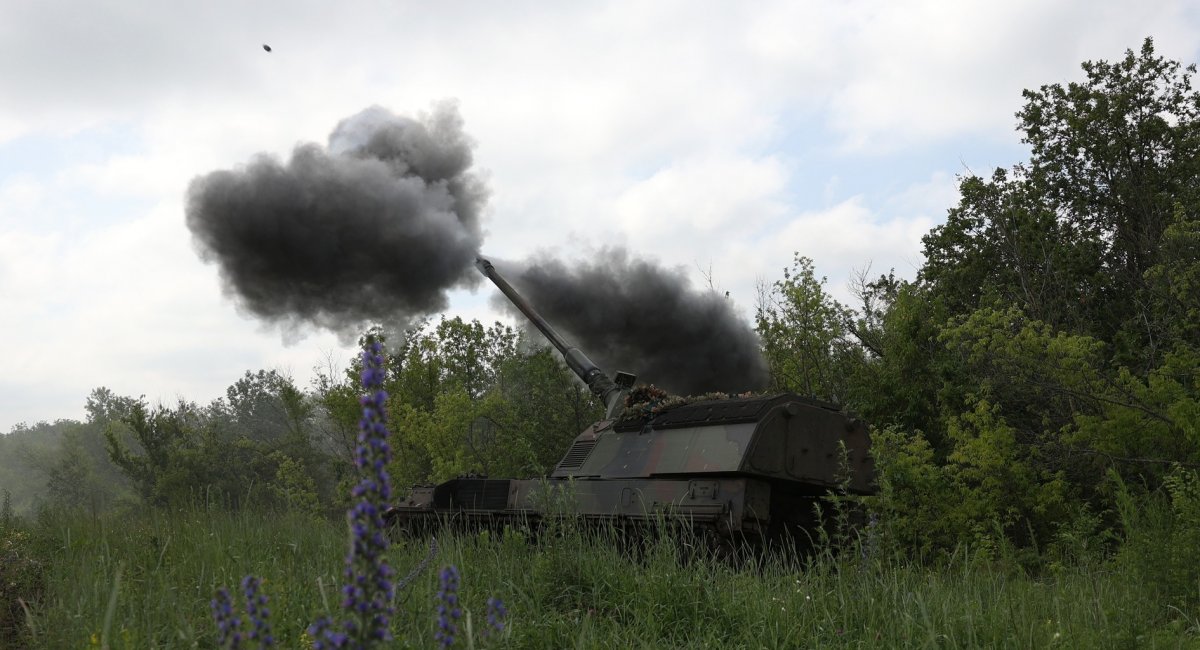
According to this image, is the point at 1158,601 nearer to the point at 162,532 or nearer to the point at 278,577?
the point at 278,577

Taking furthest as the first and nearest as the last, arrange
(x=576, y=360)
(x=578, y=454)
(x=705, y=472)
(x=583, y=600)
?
1. (x=576, y=360)
2. (x=578, y=454)
3. (x=705, y=472)
4. (x=583, y=600)

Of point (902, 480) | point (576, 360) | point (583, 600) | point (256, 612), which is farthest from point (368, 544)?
point (902, 480)

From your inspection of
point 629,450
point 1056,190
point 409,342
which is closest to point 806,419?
point 629,450

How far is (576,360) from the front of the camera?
A: 14.8 m

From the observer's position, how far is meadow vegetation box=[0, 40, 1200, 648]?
5016 millimetres

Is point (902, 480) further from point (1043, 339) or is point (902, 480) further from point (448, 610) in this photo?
point (448, 610)

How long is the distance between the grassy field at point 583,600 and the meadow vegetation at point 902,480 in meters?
0.03

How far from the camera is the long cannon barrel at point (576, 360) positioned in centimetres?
1363

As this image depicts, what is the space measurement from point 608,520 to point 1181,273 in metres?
10.7

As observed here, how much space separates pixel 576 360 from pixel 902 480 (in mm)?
5542

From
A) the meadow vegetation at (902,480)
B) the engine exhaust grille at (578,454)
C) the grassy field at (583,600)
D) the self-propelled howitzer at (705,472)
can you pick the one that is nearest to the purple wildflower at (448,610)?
the meadow vegetation at (902,480)

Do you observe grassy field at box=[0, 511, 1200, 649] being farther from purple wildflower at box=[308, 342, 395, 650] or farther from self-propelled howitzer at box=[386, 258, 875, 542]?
self-propelled howitzer at box=[386, 258, 875, 542]

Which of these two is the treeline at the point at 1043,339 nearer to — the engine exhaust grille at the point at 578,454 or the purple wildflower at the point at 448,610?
the engine exhaust grille at the point at 578,454

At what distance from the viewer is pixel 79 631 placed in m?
4.20
